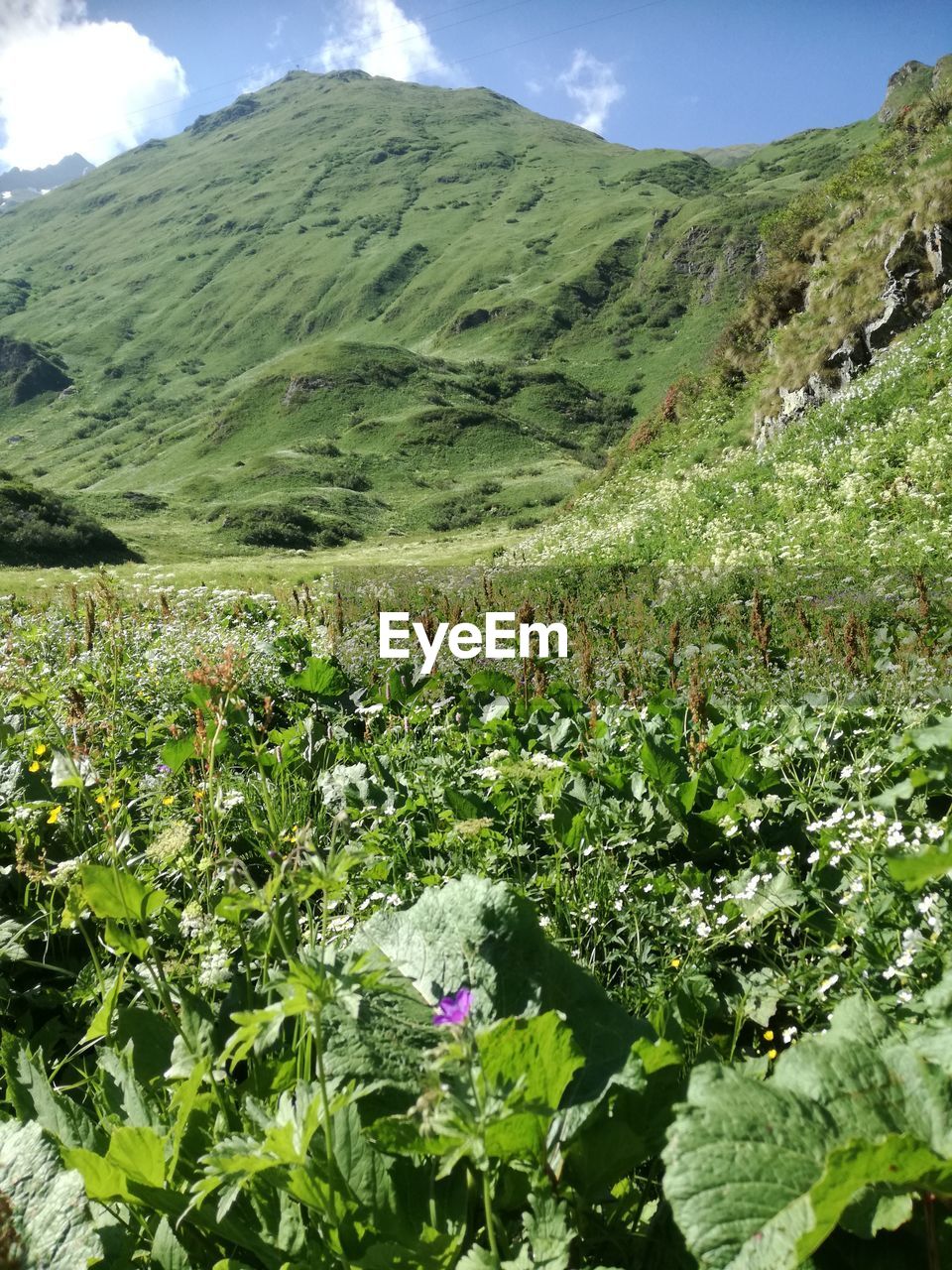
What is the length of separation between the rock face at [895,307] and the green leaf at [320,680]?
18.7m

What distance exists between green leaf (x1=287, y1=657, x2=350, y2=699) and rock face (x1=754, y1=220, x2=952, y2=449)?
61.4 feet

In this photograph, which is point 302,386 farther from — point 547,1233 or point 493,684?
point 547,1233

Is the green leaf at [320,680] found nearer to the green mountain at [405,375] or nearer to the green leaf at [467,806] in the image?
the green leaf at [467,806]

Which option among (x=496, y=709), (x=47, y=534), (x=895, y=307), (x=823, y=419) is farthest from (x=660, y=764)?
(x=47, y=534)

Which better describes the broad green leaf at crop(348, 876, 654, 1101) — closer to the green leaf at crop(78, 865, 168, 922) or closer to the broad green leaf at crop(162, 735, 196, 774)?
the green leaf at crop(78, 865, 168, 922)

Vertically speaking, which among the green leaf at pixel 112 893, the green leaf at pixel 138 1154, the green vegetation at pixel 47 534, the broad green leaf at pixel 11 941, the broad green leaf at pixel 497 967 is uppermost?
the green vegetation at pixel 47 534

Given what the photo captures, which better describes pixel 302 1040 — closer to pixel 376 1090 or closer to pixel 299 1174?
pixel 376 1090

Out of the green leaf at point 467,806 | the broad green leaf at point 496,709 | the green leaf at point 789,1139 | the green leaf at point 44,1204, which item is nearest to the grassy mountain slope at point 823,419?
the broad green leaf at point 496,709

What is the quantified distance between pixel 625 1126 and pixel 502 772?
2298 mm

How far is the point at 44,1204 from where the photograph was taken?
58.2 inches

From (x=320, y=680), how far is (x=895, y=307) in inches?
826

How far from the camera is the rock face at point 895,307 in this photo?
812 inches

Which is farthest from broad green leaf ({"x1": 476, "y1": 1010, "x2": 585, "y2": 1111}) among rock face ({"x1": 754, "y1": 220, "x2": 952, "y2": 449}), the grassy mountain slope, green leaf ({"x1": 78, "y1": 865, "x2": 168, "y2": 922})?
rock face ({"x1": 754, "y1": 220, "x2": 952, "y2": 449})

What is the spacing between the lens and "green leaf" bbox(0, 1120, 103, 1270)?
4.59 ft
